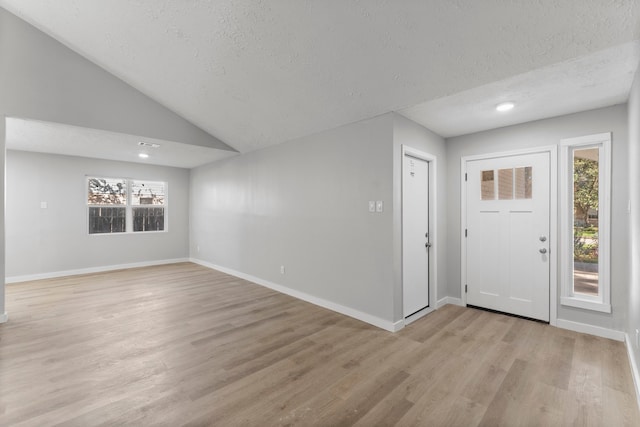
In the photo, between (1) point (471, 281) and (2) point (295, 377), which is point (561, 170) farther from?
(2) point (295, 377)

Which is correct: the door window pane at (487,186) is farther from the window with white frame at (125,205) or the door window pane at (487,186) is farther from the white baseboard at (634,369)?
the window with white frame at (125,205)

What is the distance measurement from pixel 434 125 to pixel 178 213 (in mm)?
6331

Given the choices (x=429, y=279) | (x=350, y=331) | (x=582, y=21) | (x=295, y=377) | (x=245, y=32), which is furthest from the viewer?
(x=429, y=279)

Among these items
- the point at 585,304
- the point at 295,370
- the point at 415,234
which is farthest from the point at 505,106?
the point at 295,370

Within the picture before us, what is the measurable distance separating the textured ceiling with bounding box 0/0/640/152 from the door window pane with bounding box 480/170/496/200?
630 mm

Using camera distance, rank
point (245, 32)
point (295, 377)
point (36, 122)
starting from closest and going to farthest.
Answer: point (295, 377) → point (245, 32) → point (36, 122)

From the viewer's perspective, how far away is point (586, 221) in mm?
3086

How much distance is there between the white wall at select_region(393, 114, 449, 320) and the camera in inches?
125

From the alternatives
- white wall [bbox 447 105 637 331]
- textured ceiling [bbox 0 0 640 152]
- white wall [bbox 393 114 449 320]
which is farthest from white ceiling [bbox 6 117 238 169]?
white wall [bbox 447 105 637 331]

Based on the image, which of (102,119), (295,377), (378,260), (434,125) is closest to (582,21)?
(434,125)

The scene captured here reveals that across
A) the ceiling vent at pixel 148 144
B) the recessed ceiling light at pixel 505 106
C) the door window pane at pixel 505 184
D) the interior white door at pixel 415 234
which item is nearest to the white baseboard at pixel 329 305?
the interior white door at pixel 415 234

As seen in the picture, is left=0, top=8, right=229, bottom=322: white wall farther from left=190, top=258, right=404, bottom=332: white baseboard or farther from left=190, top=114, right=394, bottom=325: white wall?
left=190, top=258, right=404, bottom=332: white baseboard

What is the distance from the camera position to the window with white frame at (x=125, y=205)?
6102mm

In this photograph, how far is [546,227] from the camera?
3285mm
